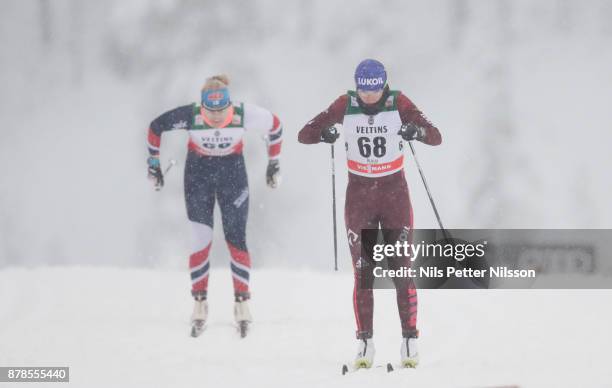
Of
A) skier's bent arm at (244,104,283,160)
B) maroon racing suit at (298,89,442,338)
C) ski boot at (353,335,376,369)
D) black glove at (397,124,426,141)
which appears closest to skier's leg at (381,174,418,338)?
maroon racing suit at (298,89,442,338)

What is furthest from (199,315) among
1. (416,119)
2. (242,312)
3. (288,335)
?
(416,119)

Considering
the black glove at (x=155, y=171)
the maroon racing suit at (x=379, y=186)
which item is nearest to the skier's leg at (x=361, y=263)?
the maroon racing suit at (x=379, y=186)

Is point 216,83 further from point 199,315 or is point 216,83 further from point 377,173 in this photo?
point 199,315

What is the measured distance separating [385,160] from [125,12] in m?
13.2

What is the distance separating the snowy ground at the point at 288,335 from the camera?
5891mm

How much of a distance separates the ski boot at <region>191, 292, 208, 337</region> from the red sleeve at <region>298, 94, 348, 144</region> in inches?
100

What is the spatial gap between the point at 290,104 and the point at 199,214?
415 inches

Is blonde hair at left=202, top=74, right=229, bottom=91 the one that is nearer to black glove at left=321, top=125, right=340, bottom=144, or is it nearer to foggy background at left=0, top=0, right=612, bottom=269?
black glove at left=321, top=125, right=340, bottom=144

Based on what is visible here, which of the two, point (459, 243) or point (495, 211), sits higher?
point (495, 211)

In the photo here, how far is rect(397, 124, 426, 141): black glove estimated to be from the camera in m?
5.85

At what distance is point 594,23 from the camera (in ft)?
60.1

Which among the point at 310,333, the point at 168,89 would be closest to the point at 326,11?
the point at 168,89

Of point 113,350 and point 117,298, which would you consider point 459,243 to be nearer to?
point 113,350

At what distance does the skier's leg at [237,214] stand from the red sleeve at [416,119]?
7.23ft
